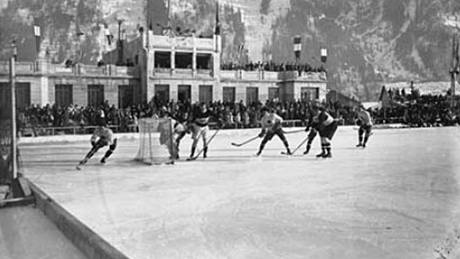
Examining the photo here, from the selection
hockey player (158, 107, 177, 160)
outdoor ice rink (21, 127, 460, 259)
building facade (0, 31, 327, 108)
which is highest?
building facade (0, 31, 327, 108)

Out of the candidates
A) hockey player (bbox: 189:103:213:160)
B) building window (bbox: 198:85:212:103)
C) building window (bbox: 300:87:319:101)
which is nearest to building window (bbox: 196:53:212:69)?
building window (bbox: 198:85:212:103)

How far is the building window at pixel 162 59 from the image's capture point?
28.2 m

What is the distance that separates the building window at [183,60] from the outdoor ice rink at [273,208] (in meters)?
22.2

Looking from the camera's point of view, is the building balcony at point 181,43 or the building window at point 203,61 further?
the building window at point 203,61

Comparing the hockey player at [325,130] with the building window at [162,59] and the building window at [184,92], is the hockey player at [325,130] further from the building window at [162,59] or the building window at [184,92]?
the building window at [162,59]

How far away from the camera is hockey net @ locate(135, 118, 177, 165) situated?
880 centimetres

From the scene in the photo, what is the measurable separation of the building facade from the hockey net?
1483cm

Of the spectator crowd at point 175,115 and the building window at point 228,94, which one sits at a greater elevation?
the building window at point 228,94

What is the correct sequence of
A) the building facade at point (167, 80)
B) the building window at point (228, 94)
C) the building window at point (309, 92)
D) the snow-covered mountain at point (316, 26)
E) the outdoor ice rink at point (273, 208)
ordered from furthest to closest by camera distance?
the building window at point (309, 92), the building window at point (228, 94), the building facade at point (167, 80), the outdoor ice rink at point (273, 208), the snow-covered mountain at point (316, 26)

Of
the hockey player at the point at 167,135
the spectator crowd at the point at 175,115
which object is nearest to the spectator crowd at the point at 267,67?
the spectator crowd at the point at 175,115

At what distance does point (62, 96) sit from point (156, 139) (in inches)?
615

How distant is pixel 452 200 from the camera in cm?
209

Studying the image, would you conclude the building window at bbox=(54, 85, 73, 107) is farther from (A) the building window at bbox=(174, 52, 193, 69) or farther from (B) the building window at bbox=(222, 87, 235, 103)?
(B) the building window at bbox=(222, 87, 235, 103)

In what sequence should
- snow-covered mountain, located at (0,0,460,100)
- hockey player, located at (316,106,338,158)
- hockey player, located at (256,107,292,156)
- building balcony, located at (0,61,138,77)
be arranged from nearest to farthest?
snow-covered mountain, located at (0,0,460,100) → hockey player, located at (316,106,338,158) → hockey player, located at (256,107,292,156) → building balcony, located at (0,61,138,77)
